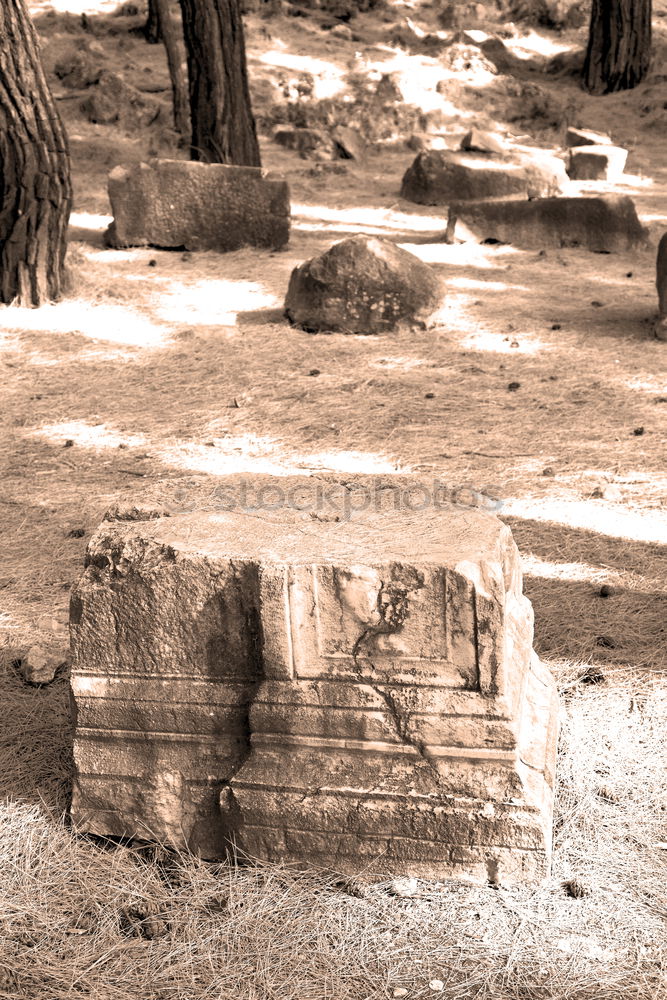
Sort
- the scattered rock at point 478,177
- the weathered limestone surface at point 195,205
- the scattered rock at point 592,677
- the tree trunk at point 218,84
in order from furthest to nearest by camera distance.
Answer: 1. the scattered rock at point 478,177
2. the tree trunk at point 218,84
3. the weathered limestone surface at point 195,205
4. the scattered rock at point 592,677

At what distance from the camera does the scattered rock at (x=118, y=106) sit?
13617mm

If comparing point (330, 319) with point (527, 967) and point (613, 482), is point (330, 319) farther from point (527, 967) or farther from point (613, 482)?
point (527, 967)

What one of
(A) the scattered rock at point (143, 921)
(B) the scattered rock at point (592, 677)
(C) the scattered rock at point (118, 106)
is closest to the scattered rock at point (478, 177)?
(C) the scattered rock at point (118, 106)

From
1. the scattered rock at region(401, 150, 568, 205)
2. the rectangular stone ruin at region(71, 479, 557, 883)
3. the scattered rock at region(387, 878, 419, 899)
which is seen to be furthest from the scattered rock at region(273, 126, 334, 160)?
the scattered rock at region(387, 878, 419, 899)

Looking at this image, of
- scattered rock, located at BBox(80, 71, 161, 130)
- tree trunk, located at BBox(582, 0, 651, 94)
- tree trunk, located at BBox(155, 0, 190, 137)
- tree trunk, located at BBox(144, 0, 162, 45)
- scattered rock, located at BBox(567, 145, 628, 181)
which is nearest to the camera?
scattered rock, located at BBox(567, 145, 628, 181)

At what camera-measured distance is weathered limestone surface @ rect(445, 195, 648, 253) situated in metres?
9.34

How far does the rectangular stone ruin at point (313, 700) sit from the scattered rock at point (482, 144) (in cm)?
903

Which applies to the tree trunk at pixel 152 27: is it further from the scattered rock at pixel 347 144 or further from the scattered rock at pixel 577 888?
the scattered rock at pixel 577 888

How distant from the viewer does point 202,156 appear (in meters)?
10.6

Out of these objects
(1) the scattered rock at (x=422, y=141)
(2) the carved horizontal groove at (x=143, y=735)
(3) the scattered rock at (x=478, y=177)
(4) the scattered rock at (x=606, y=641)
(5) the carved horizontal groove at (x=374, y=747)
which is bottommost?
(4) the scattered rock at (x=606, y=641)

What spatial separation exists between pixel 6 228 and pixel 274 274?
2066 millimetres

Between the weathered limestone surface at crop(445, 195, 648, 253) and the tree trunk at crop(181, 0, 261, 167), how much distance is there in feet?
7.38

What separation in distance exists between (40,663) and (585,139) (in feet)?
35.2

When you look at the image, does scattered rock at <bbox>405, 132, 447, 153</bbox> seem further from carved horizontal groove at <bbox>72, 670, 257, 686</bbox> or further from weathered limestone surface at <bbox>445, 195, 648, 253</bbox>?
carved horizontal groove at <bbox>72, 670, 257, 686</bbox>
